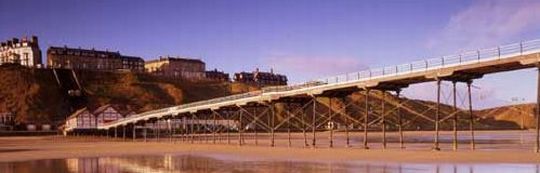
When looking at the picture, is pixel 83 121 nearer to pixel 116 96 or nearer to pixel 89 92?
pixel 89 92

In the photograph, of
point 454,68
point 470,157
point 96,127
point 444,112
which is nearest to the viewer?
point 470,157

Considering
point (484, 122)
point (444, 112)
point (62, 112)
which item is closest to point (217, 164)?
point (62, 112)

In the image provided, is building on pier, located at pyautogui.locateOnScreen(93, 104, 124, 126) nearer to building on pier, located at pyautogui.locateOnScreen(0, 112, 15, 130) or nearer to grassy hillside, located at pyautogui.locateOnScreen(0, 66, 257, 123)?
grassy hillside, located at pyautogui.locateOnScreen(0, 66, 257, 123)

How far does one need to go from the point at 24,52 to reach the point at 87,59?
16801mm

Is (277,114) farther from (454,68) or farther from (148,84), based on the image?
(454,68)

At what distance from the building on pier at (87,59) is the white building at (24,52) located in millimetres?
3828

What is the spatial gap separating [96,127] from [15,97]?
41190 mm

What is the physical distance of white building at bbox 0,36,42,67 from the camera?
572 ft

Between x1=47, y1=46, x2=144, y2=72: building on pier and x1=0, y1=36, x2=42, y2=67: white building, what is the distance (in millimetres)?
3828

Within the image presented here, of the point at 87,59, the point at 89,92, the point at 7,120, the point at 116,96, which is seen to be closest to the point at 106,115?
the point at 7,120

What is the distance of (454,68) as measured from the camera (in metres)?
35.2

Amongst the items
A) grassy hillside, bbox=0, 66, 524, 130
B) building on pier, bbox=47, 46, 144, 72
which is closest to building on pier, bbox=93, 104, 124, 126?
grassy hillside, bbox=0, 66, 524, 130

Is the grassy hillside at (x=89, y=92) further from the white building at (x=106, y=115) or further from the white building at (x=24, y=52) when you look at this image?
the white building at (x=24, y=52)

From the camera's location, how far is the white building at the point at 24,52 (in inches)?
6865
